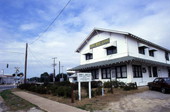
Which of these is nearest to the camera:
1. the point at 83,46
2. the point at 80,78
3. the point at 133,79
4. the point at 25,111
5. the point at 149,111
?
the point at 149,111

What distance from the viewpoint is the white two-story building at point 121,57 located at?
698 inches

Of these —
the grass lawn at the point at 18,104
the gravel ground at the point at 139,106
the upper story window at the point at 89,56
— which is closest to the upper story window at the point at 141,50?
the upper story window at the point at 89,56

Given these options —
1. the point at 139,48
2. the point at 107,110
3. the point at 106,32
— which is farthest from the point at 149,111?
the point at 106,32

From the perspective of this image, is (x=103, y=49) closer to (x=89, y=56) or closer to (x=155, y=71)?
(x=89, y=56)

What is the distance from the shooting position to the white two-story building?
1772 cm

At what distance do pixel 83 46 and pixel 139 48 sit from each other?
1038 cm

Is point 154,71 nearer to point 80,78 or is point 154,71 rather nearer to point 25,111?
point 80,78

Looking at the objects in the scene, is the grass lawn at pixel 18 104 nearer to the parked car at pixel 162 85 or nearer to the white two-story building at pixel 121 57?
the white two-story building at pixel 121 57

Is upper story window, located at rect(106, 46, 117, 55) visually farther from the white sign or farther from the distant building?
the distant building

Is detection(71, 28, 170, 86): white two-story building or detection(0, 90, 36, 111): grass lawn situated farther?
detection(71, 28, 170, 86): white two-story building

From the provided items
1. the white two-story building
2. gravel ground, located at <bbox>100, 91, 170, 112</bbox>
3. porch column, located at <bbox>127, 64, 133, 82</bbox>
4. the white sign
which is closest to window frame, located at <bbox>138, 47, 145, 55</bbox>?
Answer: the white two-story building

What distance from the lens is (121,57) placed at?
A: 1817 centimetres

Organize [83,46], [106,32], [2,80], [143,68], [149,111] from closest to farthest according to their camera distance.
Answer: [149,111]
[143,68]
[106,32]
[83,46]
[2,80]

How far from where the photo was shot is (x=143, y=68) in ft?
64.3
